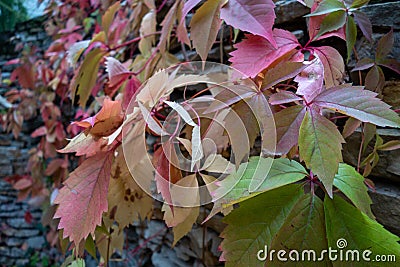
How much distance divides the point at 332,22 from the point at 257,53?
0.12m

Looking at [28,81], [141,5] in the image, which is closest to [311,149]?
[141,5]

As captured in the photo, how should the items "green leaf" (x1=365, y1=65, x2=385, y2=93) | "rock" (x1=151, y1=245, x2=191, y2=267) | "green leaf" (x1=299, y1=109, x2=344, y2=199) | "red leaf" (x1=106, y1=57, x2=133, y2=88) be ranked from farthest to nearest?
"rock" (x1=151, y1=245, x2=191, y2=267), "red leaf" (x1=106, y1=57, x2=133, y2=88), "green leaf" (x1=365, y1=65, x2=385, y2=93), "green leaf" (x1=299, y1=109, x2=344, y2=199)

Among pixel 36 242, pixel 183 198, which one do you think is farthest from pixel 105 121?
pixel 36 242

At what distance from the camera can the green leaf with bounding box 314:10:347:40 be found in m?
0.47

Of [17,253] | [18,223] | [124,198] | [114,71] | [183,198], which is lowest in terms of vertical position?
[17,253]

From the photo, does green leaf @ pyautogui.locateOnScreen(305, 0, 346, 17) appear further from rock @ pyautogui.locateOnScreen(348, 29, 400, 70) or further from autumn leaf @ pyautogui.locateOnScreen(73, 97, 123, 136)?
autumn leaf @ pyautogui.locateOnScreen(73, 97, 123, 136)

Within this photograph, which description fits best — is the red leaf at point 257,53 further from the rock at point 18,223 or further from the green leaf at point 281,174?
the rock at point 18,223

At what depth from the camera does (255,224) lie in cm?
39

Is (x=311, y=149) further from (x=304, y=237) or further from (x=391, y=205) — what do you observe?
(x=391, y=205)

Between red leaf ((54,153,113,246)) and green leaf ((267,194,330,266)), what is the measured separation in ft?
0.76

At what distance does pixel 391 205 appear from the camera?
0.59 meters

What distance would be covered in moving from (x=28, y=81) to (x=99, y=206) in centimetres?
202

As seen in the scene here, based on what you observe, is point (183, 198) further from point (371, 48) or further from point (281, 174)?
point (371, 48)

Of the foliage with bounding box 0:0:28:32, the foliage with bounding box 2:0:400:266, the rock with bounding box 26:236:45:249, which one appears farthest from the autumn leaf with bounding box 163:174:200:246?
the foliage with bounding box 0:0:28:32
